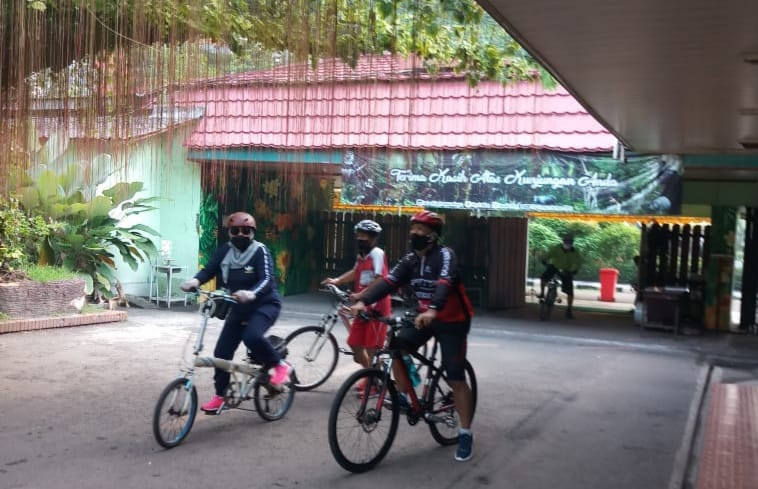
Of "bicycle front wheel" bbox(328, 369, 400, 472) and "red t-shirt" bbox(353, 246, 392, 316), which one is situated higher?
"red t-shirt" bbox(353, 246, 392, 316)

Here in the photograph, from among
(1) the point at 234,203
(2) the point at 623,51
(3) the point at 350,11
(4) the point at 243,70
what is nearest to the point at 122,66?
(4) the point at 243,70

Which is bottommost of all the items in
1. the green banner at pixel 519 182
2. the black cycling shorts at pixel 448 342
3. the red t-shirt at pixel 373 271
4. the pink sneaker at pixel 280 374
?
the pink sneaker at pixel 280 374

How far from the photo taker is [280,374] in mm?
6402

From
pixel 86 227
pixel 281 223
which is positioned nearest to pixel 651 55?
pixel 86 227

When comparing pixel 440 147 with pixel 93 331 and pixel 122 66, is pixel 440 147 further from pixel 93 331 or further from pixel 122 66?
pixel 122 66

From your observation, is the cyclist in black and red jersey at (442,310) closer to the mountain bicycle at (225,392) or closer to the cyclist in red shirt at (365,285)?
the mountain bicycle at (225,392)

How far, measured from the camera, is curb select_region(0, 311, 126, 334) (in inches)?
439

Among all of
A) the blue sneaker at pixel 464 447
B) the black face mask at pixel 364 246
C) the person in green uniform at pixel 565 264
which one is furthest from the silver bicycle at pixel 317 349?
the person in green uniform at pixel 565 264

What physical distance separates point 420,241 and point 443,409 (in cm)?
141

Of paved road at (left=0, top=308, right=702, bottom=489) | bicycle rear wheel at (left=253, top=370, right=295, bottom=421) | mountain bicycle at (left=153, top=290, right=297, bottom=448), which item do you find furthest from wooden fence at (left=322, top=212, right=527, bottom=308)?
mountain bicycle at (left=153, top=290, right=297, bottom=448)

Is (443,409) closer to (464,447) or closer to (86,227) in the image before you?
(464,447)

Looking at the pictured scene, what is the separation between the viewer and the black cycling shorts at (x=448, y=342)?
18.9 feet

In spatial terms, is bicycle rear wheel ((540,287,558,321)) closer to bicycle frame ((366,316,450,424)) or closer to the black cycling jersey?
bicycle frame ((366,316,450,424))

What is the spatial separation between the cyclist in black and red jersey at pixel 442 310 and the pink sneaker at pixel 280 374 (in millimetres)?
966
